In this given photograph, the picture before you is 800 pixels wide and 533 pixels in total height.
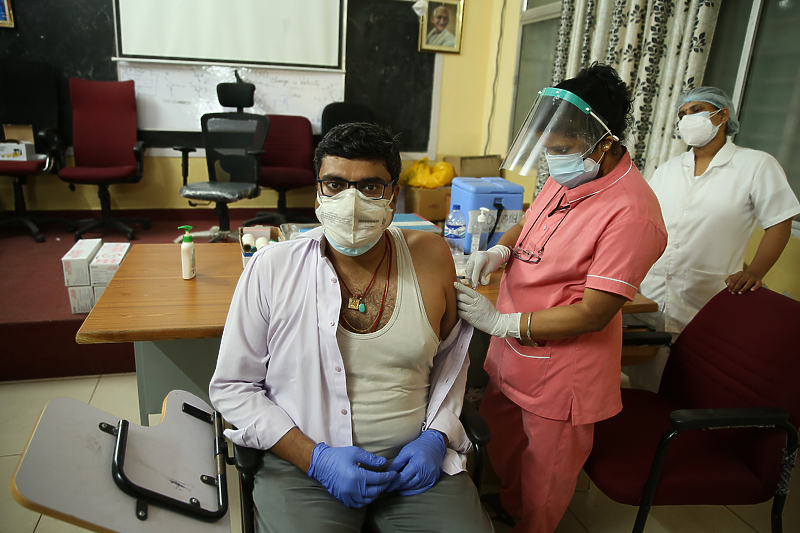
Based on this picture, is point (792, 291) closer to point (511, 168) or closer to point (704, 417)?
point (704, 417)

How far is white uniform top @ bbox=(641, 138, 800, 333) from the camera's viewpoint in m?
1.85

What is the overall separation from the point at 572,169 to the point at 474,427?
2.33ft

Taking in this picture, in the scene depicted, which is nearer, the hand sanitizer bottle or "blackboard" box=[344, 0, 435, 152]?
the hand sanitizer bottle

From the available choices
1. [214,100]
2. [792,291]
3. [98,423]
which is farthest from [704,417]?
[214,100]

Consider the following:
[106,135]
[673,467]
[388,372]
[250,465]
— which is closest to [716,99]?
[673,467]

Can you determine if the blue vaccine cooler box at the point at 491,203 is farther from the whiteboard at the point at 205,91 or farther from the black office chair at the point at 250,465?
the whiteboard at the point at 205,91

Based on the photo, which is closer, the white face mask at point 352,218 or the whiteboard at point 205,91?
the white face mask at point 352,218

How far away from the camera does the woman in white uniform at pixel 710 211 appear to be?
6.03 ft

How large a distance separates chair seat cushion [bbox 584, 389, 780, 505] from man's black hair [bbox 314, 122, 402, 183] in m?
1.02

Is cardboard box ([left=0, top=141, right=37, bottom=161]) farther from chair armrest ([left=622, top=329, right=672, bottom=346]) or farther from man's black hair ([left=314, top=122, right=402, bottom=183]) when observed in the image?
chair armrest ([left=622, top=329, right=672, bottom=346])

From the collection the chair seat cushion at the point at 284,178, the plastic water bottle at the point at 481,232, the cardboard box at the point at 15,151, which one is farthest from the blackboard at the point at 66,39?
the plastic water bottle at the point at 481,232

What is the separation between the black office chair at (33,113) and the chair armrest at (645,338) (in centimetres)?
413

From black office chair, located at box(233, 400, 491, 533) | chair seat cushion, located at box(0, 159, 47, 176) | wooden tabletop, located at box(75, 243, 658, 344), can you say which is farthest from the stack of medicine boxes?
chair seat cushion, located at box(0, 159, 47, 176)

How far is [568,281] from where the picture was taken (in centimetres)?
128
